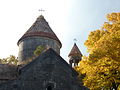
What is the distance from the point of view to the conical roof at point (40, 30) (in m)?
25.6

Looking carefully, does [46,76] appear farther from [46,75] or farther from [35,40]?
[35,40]

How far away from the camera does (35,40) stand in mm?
25281

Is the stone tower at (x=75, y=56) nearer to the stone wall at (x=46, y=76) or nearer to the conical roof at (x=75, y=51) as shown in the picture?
the conical roof at (x=75, y=51)

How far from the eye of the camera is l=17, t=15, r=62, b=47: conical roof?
25.6 m

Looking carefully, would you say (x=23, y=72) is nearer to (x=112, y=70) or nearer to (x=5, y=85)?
(x=5, y=85)

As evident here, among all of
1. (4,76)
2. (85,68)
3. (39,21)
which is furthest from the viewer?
(39,21)

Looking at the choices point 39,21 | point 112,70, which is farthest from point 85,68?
point 39,21

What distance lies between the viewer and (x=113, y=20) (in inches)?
884

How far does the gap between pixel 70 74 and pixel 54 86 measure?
55.7 inches

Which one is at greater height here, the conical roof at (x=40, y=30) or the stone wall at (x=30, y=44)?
the conical roof at (x=40, y=30)

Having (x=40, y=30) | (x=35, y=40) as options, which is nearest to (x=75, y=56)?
(x=40, y=30)

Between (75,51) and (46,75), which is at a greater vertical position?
(75,51)

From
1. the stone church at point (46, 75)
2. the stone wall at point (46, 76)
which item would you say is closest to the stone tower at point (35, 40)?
the stone church at point (46, 75)

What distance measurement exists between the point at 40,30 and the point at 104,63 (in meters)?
9.35
